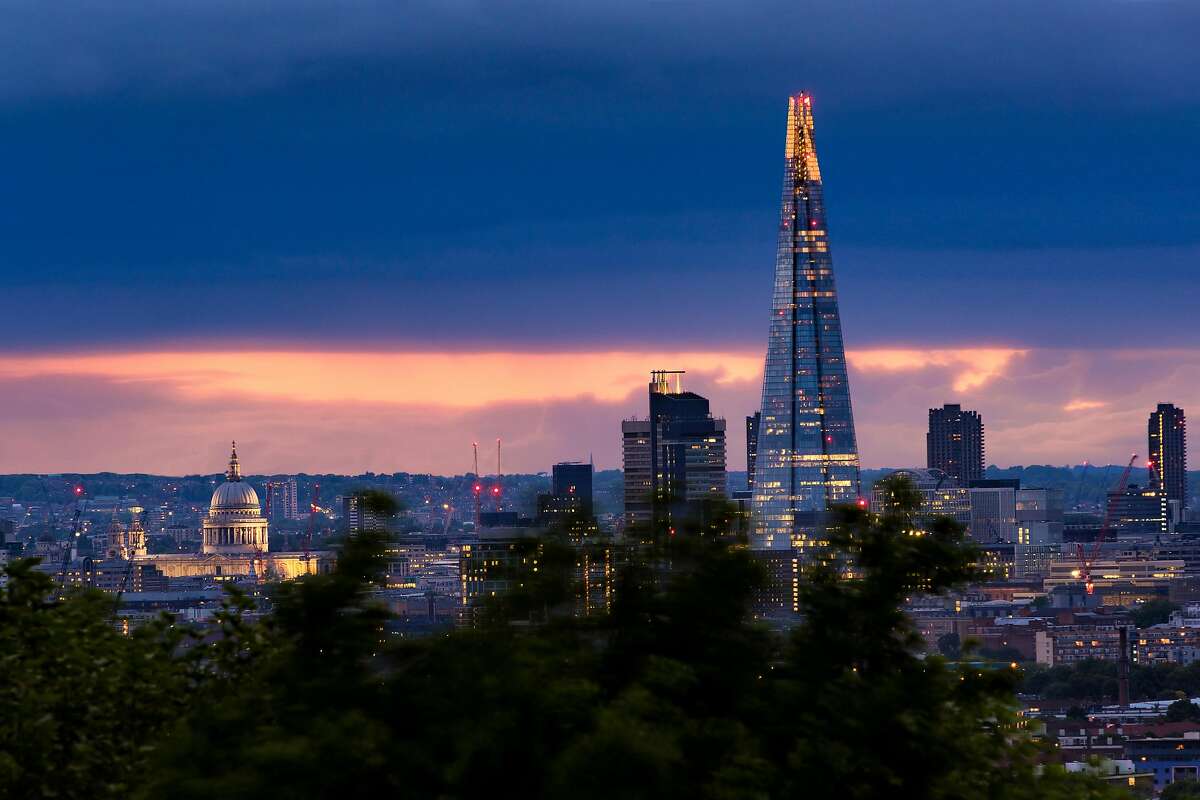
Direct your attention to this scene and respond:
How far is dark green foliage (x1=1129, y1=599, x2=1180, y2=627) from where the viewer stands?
4458 inches

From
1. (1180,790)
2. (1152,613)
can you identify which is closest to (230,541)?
(1152,613)

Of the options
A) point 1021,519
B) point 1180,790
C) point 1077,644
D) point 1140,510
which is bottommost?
point 1077,644

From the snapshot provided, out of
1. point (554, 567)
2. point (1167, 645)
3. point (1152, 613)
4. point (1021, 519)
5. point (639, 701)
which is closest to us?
point (639, 701)

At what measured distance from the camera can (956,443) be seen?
18762 cm

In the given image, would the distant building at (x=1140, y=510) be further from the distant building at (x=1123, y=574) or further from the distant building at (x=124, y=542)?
the distant building at (x=124, y=542)

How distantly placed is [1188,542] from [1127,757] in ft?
384

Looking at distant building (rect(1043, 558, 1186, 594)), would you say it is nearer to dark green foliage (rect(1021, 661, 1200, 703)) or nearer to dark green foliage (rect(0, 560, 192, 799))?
dark green foliage (rect(1021, 661, 1200, 703))

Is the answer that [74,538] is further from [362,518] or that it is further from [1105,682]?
[362,518]

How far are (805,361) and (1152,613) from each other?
26.3m

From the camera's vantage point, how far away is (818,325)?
345ft

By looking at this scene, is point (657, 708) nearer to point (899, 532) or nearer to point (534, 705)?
point (534, 705)

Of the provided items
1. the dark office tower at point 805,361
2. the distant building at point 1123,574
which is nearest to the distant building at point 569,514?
the dark office tower at point 805,361

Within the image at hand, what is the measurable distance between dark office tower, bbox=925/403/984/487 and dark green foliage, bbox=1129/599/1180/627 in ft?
197

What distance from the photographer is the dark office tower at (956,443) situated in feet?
607
